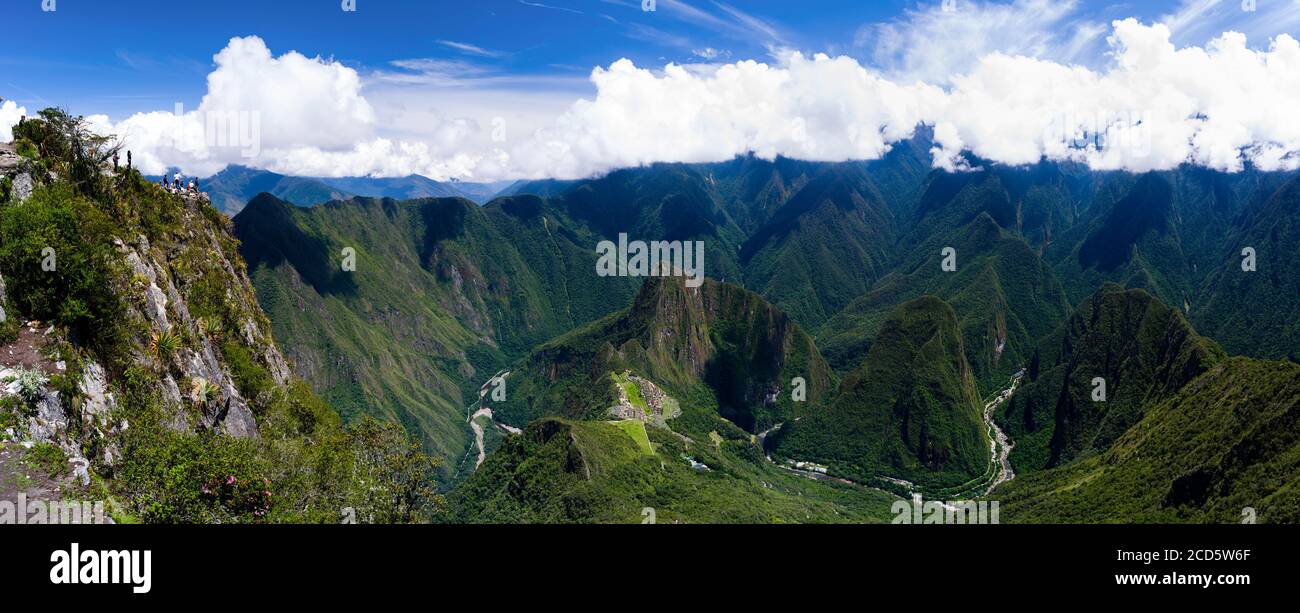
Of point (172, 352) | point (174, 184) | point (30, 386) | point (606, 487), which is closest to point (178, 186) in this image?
point (174, 184)

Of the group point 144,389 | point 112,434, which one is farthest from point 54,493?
point 144,389

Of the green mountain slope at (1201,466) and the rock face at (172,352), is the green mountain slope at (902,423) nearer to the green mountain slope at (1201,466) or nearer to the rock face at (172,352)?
the green mountain slope at (1201,466)

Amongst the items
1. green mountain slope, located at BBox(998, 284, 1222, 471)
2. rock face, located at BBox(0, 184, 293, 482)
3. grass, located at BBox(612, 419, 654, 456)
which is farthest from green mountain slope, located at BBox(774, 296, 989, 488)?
rock face, located at BBox(0, 184, 293, 482)

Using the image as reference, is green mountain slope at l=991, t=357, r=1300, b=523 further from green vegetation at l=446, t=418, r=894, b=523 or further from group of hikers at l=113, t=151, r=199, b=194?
group of hikers at l=113, t=151, r=199, b=194

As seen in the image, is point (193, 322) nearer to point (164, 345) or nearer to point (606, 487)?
point (164, 345)

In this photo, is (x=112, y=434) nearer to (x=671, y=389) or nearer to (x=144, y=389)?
(x=144, y=389)

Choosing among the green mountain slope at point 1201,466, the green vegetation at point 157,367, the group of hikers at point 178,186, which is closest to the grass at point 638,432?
the green mountain slope at point 1201,466

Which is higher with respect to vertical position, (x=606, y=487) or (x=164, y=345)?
(x=164, y=345)
